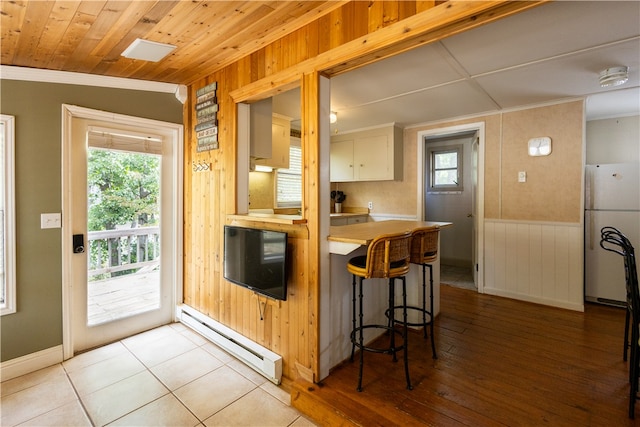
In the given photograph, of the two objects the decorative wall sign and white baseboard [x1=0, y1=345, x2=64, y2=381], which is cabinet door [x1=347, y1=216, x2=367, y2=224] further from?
white baseboard [x1=0, y1=345, x2=64, y2=381]

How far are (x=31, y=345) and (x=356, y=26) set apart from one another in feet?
11.3

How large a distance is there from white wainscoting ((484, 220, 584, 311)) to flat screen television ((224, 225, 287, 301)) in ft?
10.3

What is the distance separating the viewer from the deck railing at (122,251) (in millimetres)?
2854

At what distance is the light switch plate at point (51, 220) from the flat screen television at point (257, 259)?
1393 millimetres

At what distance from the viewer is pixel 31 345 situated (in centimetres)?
249

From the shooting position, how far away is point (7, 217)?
7.79ft

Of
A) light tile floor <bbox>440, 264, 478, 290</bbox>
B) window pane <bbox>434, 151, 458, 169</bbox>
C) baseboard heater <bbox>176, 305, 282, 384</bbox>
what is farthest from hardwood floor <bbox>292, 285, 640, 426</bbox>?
window pane <bbox>434, 151, 458, 169</bbox>

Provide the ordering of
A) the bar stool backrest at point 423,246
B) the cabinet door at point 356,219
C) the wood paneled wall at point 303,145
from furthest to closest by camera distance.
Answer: the cabinet door at point 356,219
the bar stool backrest at point 423,246
the wood paneled wall at point 303,145

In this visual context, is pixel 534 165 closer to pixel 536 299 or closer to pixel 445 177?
pixel 536 299

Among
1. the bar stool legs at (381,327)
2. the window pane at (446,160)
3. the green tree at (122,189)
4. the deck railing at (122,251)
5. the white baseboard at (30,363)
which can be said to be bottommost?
the white baseboard at (30,363)

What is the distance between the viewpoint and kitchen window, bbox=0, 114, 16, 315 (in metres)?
2.36

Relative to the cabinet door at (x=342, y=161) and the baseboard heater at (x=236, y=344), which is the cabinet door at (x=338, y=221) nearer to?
the cabinet door at (x=342, y=161)

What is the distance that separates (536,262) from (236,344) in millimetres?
→ 3592

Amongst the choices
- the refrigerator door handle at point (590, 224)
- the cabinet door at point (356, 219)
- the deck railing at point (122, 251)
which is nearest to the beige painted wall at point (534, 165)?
the refrigerator door handle at point (590, 224)
